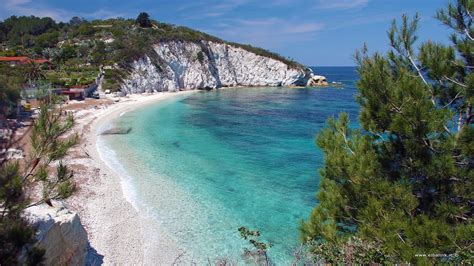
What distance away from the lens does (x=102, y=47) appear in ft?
261

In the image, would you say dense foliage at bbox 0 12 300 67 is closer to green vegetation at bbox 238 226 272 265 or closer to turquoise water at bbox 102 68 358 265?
turquoise water at bbox 102 68 358 265

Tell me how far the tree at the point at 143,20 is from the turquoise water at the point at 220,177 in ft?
241

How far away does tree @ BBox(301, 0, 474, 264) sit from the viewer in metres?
6.56

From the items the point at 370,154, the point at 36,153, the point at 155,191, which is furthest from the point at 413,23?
the point at 155,191

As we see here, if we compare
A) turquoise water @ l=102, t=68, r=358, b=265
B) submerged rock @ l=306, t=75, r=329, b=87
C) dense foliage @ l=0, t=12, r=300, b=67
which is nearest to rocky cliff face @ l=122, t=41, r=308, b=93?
dense foliage @ l=0, t=12, r=300, b=67

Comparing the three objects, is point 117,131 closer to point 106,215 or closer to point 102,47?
point 106,215

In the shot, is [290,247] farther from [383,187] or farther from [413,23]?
[413,23]

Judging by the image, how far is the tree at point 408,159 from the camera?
6.56 m

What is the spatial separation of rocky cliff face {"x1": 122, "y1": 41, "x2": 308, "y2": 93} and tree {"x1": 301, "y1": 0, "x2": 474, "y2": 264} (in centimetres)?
6648

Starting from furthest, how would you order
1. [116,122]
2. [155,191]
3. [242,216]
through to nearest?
1. [116,122]
2. [155,191]
3. [242,216]

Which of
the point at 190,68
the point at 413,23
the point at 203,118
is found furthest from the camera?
the point at 190,68

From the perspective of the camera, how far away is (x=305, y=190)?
2039 centimetres

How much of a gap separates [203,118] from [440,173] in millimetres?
41236

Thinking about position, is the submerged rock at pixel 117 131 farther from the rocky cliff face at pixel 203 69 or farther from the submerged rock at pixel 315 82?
the submerged rock at pixel 315 82
